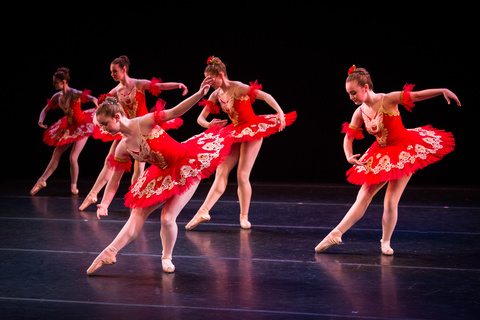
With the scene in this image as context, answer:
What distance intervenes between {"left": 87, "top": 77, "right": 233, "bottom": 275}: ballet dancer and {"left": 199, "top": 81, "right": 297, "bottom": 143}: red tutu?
1.02 m

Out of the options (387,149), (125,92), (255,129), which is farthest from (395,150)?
(125,92)

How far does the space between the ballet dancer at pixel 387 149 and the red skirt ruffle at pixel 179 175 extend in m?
0.85

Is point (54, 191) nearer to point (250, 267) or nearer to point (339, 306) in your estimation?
point (250, 267)

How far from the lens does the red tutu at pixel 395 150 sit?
3.73 m

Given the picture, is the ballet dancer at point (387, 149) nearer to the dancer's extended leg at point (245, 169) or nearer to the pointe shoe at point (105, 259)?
the dancer's extended leg at point (245, 169)

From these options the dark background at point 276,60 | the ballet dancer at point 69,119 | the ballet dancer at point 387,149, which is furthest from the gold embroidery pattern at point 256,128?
the dark background at point 276,60

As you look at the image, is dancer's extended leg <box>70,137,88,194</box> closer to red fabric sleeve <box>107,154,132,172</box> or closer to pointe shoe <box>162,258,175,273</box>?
red fabric sleeve <box>107,154,132,172</box>

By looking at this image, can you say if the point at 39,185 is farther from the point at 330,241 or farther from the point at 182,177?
the point at 330,241

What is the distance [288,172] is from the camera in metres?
7.26

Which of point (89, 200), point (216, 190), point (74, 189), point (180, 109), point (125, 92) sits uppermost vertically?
point (180, 109)

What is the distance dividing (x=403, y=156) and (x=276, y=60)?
344cm

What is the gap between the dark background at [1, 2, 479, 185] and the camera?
662 centimetres

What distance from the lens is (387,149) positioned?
12.6ft

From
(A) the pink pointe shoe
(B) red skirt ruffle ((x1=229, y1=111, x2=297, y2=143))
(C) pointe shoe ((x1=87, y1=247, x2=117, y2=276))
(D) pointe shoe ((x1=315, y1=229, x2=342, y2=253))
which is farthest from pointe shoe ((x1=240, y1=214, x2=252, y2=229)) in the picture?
(A) the pink pointe shoe
